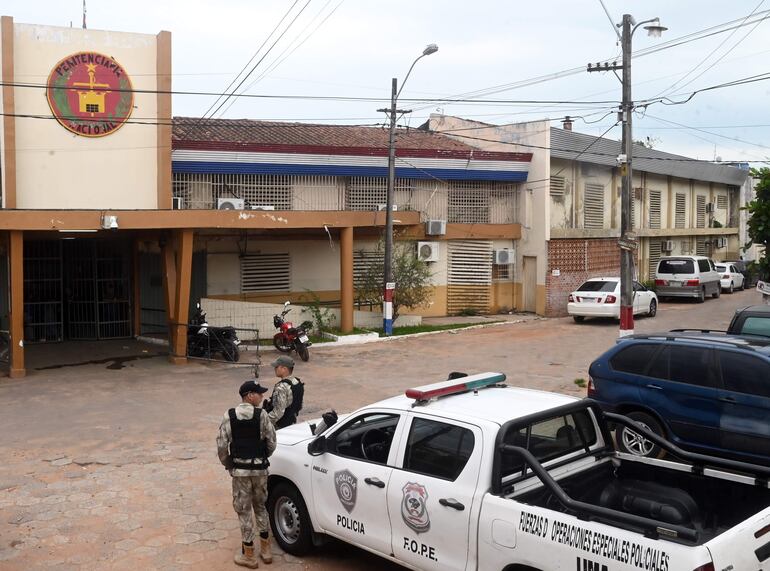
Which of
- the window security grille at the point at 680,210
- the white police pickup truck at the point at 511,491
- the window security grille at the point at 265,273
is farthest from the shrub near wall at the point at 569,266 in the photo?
the white police pickup truck at the point at 511,491

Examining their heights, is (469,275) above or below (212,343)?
above

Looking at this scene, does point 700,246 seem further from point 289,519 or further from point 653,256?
point 289,519

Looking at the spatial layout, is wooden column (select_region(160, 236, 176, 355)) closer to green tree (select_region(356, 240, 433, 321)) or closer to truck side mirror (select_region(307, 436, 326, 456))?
green tree (select_region(356, 240, 433, 321))

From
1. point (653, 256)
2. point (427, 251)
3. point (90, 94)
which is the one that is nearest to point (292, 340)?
point (90, 94)

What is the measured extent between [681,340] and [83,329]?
16400mm

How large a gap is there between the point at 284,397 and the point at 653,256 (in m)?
29.0

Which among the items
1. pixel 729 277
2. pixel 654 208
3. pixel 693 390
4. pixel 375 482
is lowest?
pixel 375 482

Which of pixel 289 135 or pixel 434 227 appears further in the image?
pixel 434 227

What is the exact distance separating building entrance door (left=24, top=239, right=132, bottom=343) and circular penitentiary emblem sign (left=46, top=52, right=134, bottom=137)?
498cm

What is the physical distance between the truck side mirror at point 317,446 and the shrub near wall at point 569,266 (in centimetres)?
1992

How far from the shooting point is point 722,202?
4034 cm

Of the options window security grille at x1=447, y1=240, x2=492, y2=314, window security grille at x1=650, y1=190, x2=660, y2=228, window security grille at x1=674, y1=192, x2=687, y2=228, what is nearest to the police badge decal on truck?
window security grille at x1=447, y1=240, x2=492, y2=314

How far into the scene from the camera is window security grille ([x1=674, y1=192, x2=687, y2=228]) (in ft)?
116

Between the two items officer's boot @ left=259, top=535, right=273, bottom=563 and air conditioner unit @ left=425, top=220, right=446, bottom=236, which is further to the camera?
air conditioner unit @ left=425, top=220, right=446, bottom=236
